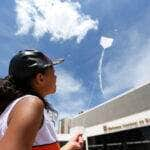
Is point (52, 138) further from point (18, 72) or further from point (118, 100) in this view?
point (118, 100)

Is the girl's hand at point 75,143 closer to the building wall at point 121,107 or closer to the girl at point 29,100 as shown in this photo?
the girl at point 29,100

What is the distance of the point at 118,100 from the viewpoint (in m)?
18.0

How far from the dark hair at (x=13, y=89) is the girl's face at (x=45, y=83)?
2cm

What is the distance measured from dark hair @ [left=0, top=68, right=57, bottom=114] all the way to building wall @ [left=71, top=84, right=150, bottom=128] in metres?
12.7

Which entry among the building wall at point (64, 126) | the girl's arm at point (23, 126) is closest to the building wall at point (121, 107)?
the building wall at point (64, 126)

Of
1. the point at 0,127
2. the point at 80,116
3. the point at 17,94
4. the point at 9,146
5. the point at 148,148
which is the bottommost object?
the point at 9,146

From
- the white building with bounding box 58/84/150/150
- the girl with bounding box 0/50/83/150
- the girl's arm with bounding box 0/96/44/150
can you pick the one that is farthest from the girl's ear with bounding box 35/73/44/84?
the white building with bounding box 58/84/150/150

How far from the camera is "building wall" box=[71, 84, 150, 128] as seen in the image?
15.0 metres

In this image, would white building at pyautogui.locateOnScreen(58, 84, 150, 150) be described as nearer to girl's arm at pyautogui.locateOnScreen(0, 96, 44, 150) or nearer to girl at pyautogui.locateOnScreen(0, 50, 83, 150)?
girl at pyautogui.locateOnScreen(0, 50, 83, 150)

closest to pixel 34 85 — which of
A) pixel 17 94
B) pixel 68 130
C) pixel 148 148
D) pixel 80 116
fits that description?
pixel 17 94

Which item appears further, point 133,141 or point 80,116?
point 80,116

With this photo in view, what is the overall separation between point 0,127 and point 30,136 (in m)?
0.21

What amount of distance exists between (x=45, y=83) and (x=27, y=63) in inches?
5.4

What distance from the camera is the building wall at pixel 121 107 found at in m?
15.0
